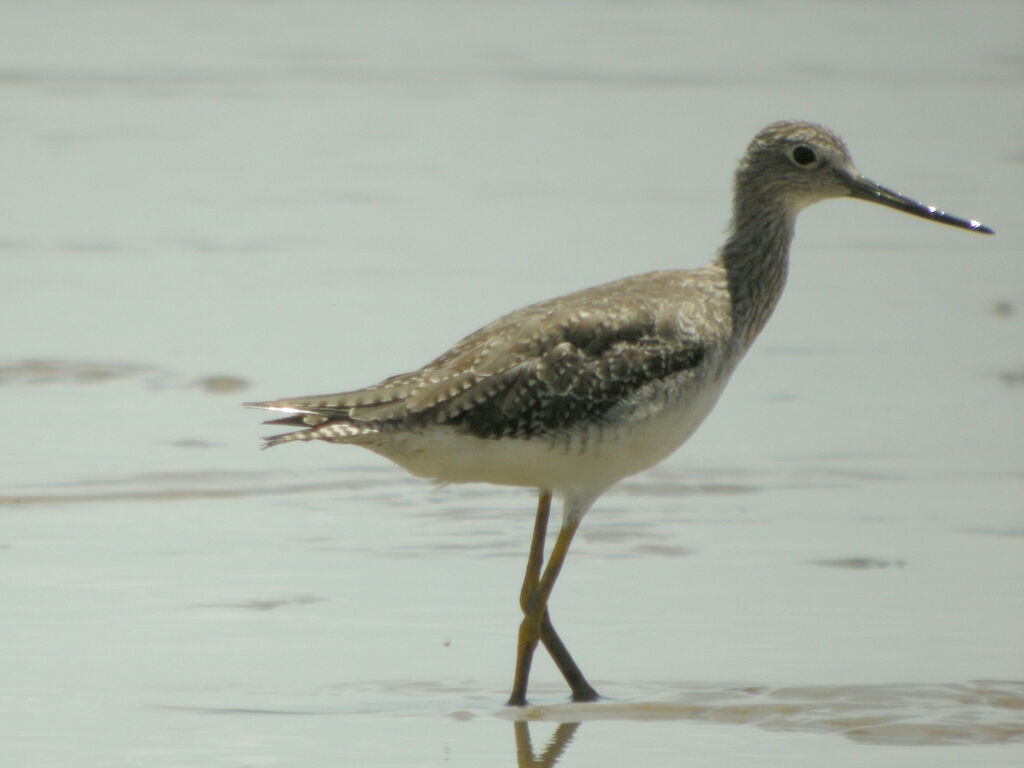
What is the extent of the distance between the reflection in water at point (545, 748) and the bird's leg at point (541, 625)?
0.65ft

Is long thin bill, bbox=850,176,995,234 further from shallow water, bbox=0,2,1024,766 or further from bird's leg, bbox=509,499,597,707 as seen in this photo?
bird's leg, bbox=509,499,597,707

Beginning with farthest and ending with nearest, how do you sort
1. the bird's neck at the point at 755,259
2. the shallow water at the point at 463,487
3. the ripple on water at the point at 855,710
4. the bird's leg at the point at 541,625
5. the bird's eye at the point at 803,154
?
the bird's eye at the point at 803,154 → the bird's neck at the point at 755,259 → the bird's leg at the point at 541,625 → the shallow water at the point at 463,487 → the ripple on water at the point at 855,710

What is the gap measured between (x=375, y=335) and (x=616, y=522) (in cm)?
305

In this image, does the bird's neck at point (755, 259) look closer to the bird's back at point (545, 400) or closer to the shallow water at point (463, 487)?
the bird's back at point (545, 400)

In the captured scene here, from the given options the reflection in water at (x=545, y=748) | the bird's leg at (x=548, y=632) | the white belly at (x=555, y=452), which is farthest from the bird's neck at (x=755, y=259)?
the reflection in water at (x=545, y=748)

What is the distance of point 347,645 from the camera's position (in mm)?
6602

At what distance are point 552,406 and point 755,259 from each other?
4.25 feet

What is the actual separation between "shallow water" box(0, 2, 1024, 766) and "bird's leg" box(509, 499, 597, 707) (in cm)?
9

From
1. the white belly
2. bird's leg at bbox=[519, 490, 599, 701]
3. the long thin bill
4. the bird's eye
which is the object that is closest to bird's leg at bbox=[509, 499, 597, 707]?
bird's leg at bbox=[519, 490, 599, 701]

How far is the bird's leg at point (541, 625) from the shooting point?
6.25 metres

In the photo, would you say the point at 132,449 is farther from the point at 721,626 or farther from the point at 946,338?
the point at 946,338

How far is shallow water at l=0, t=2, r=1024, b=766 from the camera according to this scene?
6.06m

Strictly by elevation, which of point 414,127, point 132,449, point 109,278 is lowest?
point 132,449

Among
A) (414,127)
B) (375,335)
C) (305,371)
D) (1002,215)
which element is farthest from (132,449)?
(414,127)
